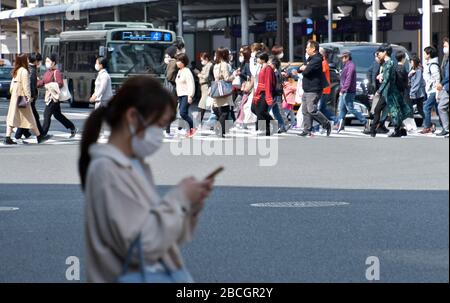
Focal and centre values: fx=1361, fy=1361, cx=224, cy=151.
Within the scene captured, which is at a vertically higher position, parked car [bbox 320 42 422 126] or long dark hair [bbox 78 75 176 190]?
long dark hair [bbox 78 75 176 190]

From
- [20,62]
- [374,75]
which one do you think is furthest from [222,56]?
[20,62]

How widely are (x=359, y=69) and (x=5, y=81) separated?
29.5 m

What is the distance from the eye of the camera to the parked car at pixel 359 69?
29328 mm

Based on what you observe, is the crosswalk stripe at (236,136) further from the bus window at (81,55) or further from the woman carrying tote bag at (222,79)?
the bus window at (81,55)

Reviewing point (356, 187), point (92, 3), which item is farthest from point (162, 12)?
point (356, 187)

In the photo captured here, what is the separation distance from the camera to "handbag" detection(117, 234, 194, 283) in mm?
4246

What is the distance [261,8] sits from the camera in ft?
168

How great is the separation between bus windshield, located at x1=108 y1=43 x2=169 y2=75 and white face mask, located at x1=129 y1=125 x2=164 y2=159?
36497 mm

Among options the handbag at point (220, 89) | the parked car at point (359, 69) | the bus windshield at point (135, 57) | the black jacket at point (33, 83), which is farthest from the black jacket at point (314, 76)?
the bus windshield at point (135, 57)

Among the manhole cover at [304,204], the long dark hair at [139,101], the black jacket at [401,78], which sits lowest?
the manhole cover at [304,204]

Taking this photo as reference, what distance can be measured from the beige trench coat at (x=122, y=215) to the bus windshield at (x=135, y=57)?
36.5m

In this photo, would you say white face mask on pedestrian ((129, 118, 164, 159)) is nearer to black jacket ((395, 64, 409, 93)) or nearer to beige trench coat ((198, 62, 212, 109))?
black jacket ((395, 64, 409, 93))

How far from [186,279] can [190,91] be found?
22142mm

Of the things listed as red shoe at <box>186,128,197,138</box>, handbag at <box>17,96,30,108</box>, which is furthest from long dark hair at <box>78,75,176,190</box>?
red shoe at <box>186,128,197,138</box>
